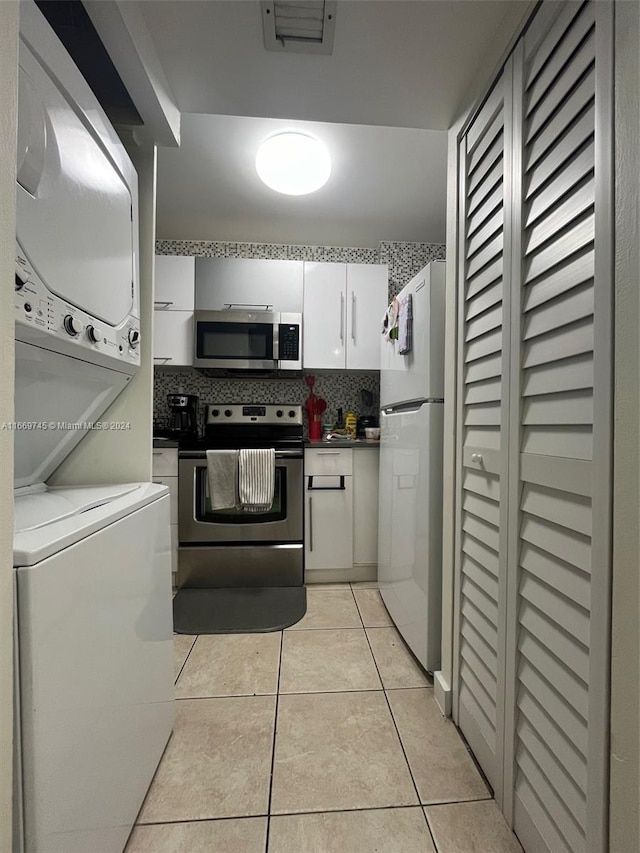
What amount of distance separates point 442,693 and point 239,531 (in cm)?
136

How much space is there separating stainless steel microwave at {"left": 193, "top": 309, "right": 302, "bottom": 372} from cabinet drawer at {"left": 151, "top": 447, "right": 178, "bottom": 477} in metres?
0.61

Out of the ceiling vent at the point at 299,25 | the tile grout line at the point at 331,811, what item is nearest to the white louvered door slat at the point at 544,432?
the tile grout line at the point at 331,811

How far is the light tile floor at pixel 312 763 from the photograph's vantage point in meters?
0.91

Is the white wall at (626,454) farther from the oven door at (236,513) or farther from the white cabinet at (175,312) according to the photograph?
the white cabinet at (175,312)

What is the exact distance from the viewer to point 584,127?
698mm

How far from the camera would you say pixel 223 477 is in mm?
2201

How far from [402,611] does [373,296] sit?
6.55ft

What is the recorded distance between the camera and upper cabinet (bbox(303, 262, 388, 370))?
8.59 ft

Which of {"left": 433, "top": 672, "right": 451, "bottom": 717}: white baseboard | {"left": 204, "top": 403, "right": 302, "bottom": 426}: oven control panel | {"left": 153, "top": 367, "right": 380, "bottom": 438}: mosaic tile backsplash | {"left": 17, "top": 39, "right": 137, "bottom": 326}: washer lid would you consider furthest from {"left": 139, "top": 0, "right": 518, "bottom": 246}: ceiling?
{"left": 433, "top": 672, "right": 451, "bottom": 717}: white baseboard

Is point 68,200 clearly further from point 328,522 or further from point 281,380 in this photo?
point 281,380

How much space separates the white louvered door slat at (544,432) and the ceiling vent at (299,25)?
19.0 inches

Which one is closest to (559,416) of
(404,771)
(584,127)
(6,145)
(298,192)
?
(584,127)

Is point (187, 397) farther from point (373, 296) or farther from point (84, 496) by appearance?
point (84, 496)

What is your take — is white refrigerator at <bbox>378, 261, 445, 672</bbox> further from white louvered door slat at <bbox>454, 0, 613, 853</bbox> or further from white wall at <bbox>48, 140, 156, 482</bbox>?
white wall at <bbox>48, 140, 156, 482</bbox>
